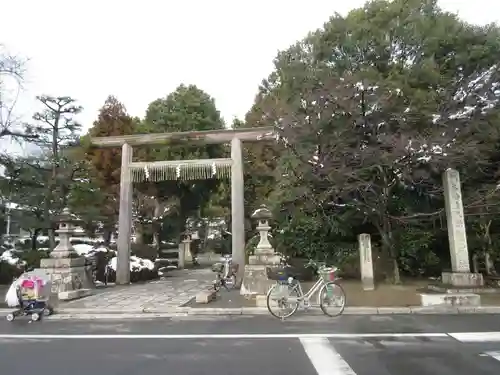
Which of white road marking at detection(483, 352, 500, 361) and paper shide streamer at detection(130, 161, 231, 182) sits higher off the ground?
A: paper shide streamer at detection(130, 161, 231, 182)

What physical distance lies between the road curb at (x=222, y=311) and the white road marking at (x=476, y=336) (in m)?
2.23

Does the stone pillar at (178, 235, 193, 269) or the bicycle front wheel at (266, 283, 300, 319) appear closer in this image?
the bicycle front wheel at (266, 283, 300, 319)

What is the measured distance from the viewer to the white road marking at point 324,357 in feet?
16.8

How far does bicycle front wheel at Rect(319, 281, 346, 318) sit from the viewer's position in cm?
912

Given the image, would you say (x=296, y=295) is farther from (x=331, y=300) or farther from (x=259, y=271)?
(x=259, y=271)

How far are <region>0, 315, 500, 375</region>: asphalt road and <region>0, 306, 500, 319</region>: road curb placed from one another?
486 millimetres

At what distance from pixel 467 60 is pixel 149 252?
18.6 metres

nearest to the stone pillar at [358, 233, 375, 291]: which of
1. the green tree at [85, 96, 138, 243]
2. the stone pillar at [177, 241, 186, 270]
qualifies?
the green tree at [85, 96, 138, 243]

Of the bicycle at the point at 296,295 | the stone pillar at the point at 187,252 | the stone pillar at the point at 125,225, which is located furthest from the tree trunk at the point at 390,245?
the stone pillar at the point at 187,252

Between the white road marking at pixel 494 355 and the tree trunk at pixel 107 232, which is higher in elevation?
the tree trunk at pixel 107 232

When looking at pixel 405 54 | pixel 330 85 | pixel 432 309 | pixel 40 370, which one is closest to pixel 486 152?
pixel 405 54

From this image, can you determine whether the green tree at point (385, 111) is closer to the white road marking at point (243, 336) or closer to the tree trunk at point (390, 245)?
the tree trunk at point (390, 245)

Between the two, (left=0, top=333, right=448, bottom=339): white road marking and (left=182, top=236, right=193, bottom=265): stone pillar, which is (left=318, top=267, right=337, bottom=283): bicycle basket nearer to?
(left=0, top=333, right=448, bottom=339): white road marking

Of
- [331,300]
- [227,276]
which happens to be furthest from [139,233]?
[331,300]
